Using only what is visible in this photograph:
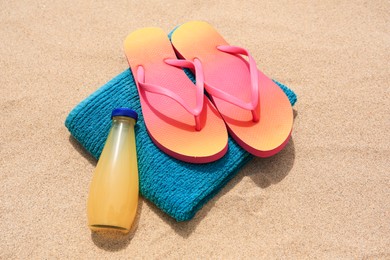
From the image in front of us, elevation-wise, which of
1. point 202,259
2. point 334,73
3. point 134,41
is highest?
point 134,41

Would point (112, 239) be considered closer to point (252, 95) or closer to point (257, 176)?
point (257, 176)

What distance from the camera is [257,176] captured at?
3.84 ft

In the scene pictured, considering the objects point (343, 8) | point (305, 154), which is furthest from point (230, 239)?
point (343, 8)

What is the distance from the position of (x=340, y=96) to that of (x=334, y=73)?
4.0 inches

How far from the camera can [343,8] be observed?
5.39ft

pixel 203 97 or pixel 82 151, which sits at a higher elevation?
pixel 203 97

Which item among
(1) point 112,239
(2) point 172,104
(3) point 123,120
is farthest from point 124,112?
(1) point 112,239

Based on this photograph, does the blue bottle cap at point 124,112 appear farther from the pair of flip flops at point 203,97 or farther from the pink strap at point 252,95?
the pink strap at point 252,95

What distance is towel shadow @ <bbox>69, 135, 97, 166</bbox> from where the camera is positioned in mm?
1200

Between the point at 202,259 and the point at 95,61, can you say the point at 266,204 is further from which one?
the point at 95,61

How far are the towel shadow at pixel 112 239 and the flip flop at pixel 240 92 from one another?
37 cm

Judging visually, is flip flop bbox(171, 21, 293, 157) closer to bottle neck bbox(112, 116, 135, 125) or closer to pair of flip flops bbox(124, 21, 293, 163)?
pair of flip flops bbox(124, 21, 293, 163)

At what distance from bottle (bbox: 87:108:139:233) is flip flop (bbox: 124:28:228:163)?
0.07m

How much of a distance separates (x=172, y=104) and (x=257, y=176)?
0.30 m
